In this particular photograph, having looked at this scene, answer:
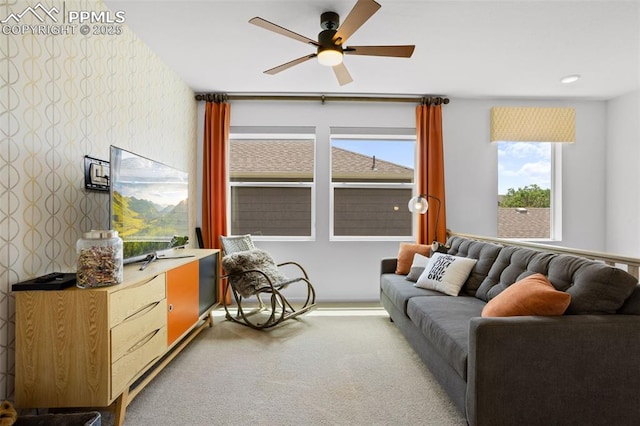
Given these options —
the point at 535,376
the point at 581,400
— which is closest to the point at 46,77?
the point at 535,376

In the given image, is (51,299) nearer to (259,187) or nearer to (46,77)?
(46,77)

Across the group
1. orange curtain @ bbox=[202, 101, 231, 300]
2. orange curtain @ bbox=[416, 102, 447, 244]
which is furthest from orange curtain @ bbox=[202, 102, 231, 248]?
orange curtain @ bbox=[416, 102, 447, 244]

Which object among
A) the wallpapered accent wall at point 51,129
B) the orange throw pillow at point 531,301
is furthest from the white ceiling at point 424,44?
the orange throw pillow at point 531,301

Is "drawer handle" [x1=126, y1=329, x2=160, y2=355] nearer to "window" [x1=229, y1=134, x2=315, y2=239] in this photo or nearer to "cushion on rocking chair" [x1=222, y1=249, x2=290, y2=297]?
"cushion on rocking chair" [x1=222, y1=249, x2=290, y2=297]

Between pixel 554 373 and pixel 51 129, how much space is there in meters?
3.00

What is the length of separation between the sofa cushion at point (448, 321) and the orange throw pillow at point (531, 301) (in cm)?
22

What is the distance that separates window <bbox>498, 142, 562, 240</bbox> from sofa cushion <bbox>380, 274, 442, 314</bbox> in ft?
7.24

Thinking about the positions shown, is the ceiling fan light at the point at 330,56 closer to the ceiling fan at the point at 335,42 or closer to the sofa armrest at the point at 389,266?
the ceiling fan at the point at 335,42

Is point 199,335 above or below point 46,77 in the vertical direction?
below

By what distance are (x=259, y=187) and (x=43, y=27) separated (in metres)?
2.76

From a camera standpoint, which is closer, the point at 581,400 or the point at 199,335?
the point at 581,400

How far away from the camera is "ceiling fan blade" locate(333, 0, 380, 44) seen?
179 centimetres

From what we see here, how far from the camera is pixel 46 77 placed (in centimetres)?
187

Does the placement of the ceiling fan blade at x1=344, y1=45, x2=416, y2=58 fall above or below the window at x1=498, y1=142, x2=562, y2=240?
above
